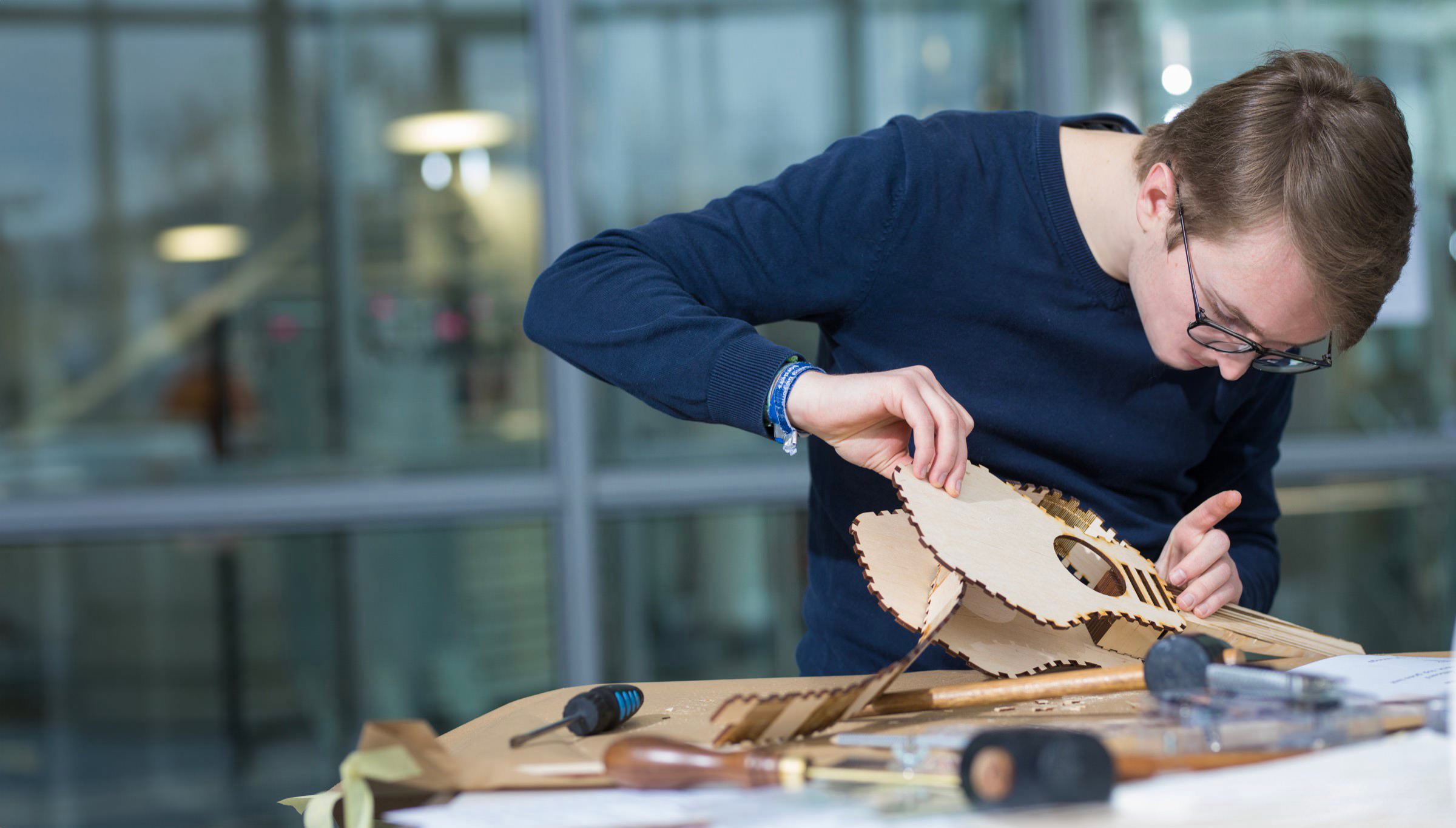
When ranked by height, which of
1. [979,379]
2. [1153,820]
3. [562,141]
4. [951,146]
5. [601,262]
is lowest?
[1153,820]

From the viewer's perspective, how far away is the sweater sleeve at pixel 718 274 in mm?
1020

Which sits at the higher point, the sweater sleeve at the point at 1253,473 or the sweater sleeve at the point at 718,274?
the sweater sleeve at the point at 718,274

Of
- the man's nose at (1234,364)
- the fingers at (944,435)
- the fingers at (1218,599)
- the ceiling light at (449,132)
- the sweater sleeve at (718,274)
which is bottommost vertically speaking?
the fingers at (1218,599)

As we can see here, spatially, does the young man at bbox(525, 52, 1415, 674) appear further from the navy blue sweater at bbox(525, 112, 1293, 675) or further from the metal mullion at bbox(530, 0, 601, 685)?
the metal mullion at bbox(530, 0, 601, 685)

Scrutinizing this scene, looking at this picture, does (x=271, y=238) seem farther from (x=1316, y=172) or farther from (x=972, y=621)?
(x=1316, y=172)

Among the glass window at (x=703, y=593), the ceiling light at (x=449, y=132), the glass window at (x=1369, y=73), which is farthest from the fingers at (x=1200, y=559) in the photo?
the ceiling light at (x=449, y=132)

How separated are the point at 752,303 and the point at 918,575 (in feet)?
1.14

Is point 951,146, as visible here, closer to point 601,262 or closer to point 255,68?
point 601,262

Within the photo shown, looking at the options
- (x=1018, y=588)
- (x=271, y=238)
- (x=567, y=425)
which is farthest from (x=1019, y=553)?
(x=271, y=238)

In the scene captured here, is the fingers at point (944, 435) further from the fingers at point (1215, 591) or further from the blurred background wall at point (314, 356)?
the blurred background wall at point (314, 356)

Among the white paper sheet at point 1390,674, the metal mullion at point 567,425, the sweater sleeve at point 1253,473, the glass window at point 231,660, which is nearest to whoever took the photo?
the white paper sheet at point 1390,674

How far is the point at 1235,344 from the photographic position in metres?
1.07

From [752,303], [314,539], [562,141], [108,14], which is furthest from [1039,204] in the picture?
[108,14]

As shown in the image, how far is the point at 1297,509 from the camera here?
10.4ft
